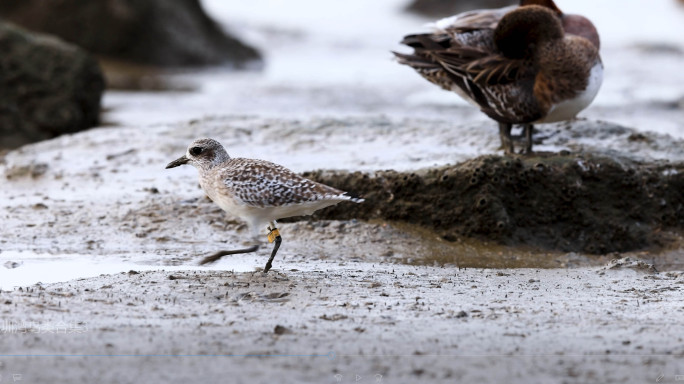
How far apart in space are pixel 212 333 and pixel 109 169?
14.7ft

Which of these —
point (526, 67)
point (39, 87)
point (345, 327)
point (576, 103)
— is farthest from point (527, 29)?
point (39, 87)

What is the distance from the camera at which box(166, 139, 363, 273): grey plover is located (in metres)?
6.14

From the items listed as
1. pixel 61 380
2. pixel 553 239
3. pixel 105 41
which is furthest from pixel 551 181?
pixel 105 41

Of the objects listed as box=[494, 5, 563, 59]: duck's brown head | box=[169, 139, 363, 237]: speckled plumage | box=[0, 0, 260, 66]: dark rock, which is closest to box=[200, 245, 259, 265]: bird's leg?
box=[169, 139, 363, 237]: speckled plumage

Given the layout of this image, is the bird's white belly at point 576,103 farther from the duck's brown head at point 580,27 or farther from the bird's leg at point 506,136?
the duck's brown head at point 580,27

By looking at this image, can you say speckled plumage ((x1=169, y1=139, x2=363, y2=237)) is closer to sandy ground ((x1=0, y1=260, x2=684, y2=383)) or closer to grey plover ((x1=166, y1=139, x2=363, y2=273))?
grey plover ((x1=166, y1=139, x2=363, y2=273))

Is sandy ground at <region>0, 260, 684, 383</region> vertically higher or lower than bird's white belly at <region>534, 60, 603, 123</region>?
lower

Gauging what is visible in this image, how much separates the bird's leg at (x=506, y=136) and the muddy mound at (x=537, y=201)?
0.62 m

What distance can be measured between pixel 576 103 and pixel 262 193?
10.2 feet

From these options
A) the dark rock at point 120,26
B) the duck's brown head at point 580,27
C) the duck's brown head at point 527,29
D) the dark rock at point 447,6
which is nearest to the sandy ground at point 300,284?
the duck's brown head at point 580,27

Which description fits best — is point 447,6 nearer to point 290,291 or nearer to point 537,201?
point 537,201

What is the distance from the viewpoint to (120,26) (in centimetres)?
1789

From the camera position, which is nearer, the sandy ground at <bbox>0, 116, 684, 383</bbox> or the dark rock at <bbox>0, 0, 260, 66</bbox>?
the sandy ground at <bbox>0, 116, 684, 383</bbox>

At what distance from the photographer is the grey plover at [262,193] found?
6145mm
